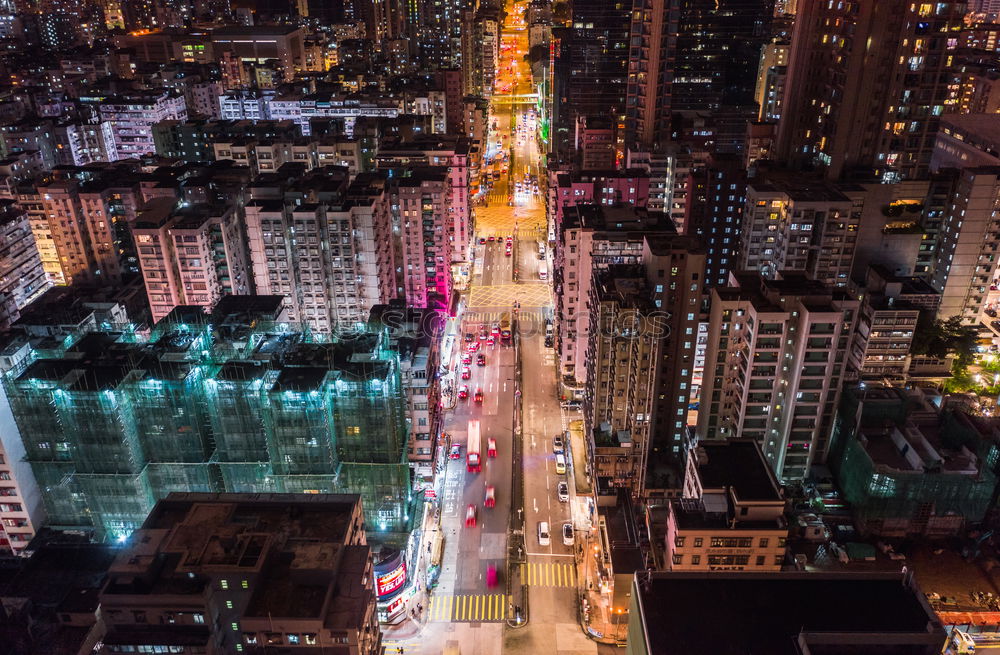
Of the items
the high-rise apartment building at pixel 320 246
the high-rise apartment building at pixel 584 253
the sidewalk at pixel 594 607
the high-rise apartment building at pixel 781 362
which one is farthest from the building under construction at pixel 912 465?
the high-rise apartment building at pixel 320 246

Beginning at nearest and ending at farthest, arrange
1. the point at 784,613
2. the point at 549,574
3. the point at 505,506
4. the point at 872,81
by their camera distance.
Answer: the point at 784,613 < the point at 549,574 < the point at 505,506 < the point at 872,81

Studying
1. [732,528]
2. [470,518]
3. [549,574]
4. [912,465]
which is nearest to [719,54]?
[912,465]

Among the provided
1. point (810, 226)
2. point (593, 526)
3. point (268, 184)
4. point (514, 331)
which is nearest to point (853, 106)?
point (810, 226)

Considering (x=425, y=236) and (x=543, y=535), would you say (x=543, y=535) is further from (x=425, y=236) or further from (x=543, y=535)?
(x=425, y=236)

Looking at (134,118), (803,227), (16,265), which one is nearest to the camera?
(803,227)

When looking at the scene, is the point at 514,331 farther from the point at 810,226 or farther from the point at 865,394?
the point at 865,394

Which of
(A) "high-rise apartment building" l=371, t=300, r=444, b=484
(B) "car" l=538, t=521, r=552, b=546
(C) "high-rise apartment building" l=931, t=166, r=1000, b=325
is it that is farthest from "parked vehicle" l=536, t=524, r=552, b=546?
(C) "high-rise apartment building" l=931, t=166, r=1000, b=325

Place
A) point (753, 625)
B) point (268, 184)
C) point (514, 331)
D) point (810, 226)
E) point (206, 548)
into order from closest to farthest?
point (753, 625)
point (206, 548)
point (810, 226)
point (268, 184)
point (514, 331)
